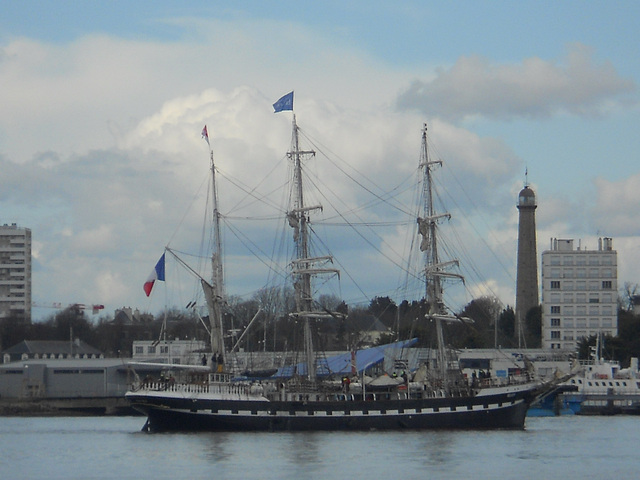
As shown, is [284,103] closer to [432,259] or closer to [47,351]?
[432,259]

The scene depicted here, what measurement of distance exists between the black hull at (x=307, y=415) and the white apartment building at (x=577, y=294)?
71.2 m

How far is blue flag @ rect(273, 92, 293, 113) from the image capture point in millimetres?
81812

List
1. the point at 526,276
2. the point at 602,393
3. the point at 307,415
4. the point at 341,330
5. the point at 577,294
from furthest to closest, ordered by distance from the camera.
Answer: the point at 341,330
the point at 526,276
the point at 577,294
the point at 602,393
the point at 307,415

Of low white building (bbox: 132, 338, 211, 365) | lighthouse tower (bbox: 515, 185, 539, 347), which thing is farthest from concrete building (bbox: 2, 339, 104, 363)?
lighthouse tower (bbox: 515, 185, 539, 347)

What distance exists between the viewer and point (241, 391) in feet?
260

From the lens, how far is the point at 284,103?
8194 cm

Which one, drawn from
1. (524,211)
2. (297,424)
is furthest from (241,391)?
(524,211)

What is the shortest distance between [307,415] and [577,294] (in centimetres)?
7563

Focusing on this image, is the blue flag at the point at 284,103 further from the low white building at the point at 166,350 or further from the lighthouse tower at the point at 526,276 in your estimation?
the lighthouse tower at the point at 526,276

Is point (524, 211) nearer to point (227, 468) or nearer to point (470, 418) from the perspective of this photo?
point (470, 418)

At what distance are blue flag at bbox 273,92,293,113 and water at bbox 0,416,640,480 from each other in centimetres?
2027

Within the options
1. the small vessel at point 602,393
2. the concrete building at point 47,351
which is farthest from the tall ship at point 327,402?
the concrete building at point 47,351

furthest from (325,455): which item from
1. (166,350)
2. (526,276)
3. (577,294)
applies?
(166,350)

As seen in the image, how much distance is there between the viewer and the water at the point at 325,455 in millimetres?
56156
